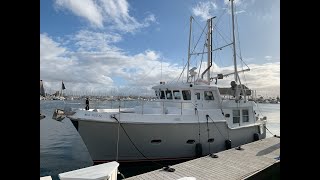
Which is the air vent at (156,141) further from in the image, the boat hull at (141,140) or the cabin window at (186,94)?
the cabin window at (186,94)

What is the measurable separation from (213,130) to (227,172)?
15.3 ft

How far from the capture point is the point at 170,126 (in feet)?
39.5

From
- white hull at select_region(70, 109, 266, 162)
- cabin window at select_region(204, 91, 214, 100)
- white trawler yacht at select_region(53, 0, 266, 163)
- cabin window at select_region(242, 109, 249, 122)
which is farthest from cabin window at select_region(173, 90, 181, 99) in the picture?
cabin window at select_region(242, 109, 249, 122)

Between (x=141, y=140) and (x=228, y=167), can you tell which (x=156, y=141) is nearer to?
(x=141, y=140)

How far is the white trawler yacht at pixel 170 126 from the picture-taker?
11523 mm

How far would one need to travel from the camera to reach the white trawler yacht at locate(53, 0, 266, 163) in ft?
37.8

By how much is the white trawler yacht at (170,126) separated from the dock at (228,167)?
1.72 meters

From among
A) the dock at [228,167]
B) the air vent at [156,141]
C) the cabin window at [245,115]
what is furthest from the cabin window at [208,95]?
the air vent at [156,141]

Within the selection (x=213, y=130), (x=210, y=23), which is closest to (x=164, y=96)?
(x=213, y=130)

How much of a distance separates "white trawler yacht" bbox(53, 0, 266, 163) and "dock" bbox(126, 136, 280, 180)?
67.8 inches

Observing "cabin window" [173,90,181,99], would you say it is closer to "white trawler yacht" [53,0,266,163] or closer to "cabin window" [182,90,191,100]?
"white trawler yacht" [53,0,266,163]

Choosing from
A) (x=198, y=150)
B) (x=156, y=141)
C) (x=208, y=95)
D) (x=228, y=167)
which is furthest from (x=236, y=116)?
(x=228, y=167)
